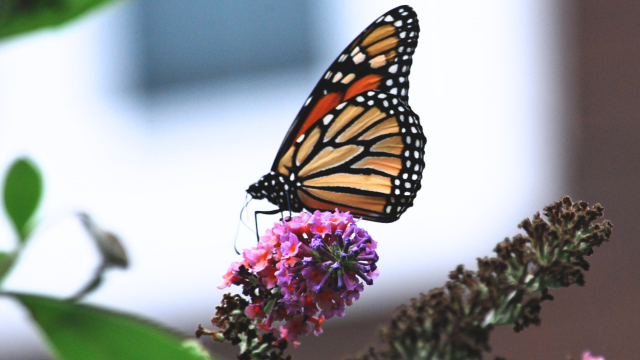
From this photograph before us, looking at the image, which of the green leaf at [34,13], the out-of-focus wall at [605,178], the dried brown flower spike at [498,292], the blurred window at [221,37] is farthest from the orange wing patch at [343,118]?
the blurred window at [221,37]

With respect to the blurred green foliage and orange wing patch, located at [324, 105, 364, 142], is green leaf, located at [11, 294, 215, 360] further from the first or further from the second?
orange wing patch, located at [324, 105, 364, 142]

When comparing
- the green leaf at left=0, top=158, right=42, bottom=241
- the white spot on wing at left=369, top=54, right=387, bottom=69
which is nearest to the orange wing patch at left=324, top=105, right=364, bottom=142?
the white spot on wing at left=369, top=54, right=387, bottom=69

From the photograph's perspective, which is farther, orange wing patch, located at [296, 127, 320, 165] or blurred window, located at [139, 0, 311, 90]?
blurred window, located at [139, 0, 311, 90]

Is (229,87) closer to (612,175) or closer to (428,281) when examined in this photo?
(428,281)

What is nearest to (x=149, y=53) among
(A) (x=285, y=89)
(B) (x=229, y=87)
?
(B) (x=229, y=87)

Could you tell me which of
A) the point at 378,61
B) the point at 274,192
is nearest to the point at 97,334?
the point at 274,192

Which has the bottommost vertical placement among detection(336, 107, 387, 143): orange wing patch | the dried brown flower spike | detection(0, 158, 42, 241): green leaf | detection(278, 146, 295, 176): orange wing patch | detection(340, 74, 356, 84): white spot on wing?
the dried brown flower spike
